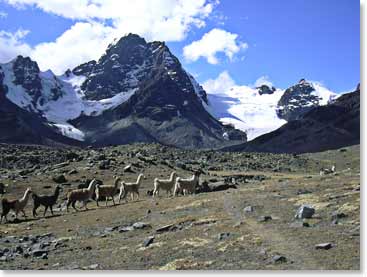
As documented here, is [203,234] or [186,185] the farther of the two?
[186,185]

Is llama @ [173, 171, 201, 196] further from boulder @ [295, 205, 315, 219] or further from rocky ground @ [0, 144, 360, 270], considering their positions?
boulder @ [295, 205, 315, 219]

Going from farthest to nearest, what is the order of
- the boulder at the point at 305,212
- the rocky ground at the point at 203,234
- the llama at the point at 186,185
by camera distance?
the llama at the point at 186,185, the boulder at the point at 305,212, the rocky ground at the point at 203,234

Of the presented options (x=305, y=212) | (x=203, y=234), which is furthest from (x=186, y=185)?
(x=305, y=212)

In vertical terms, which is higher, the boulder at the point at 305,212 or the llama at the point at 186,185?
the llama at the point at 186,185

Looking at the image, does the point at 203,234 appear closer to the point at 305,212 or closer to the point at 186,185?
the point at 305,212

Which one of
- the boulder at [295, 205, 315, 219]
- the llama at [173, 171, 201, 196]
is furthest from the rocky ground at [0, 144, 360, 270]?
the llama at [173, 171, 201, 196]

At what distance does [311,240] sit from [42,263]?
9751mm

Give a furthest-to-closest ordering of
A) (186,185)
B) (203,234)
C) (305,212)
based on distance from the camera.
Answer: (186,185)
(305,212)
(203,234)

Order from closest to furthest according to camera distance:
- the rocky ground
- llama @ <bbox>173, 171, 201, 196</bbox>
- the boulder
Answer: the rocky ground → the boulder → llama @ <bbox>173, 171, 201, 196</bbox>

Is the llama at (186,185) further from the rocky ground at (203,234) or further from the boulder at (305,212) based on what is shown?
the boulder at (305,212)

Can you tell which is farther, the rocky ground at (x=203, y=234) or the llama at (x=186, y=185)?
the llama at (x=186, y=185)

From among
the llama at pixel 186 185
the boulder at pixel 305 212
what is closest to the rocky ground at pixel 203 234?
the boulder at pixel 305 212

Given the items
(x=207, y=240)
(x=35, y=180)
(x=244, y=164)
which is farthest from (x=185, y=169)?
(x=207, y=240)

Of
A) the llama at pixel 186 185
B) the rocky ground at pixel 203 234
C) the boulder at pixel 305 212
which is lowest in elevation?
the rocky ground at pixel 203 234
